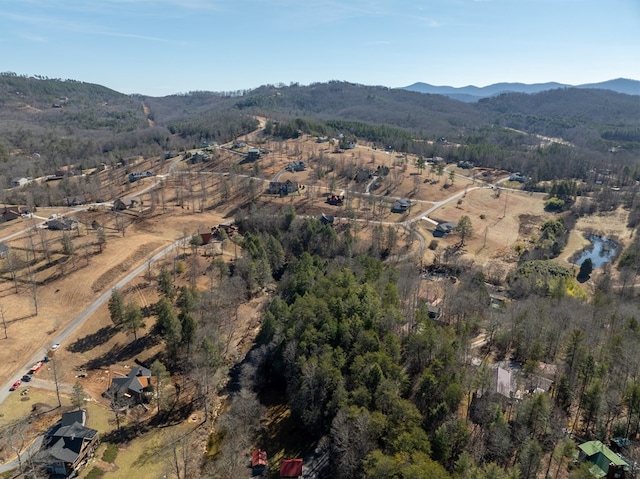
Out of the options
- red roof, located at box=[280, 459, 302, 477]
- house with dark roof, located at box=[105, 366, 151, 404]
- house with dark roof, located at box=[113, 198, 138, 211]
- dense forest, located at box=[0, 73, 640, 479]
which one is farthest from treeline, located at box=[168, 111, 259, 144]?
red roof, located at box=[280, 459, 302, 477]

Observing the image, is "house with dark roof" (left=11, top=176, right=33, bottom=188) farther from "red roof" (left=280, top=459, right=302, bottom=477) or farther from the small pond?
the small pond

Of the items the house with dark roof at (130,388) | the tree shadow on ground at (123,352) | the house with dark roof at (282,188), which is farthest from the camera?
the house with dark roof at (282,188)

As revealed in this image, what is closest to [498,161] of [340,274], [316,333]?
[340,274]

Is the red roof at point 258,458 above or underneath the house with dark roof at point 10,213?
underneath

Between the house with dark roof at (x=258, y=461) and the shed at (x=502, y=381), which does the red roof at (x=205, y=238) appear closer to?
the house with dark roof at (x=258, y=461)

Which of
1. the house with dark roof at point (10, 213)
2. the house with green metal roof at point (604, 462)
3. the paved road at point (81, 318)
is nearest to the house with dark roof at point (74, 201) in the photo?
the house with dark roof at point (10, 213)

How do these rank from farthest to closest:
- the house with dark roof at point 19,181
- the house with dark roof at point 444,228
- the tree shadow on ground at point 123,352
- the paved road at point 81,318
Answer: the house with dark roof at point 19,181 → the house with dark roof at point 444,228 → the tree shadow on ground at point 123,352 → the paved road at point 81,318

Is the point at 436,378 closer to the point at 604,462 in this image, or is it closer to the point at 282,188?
the point at 604,462
